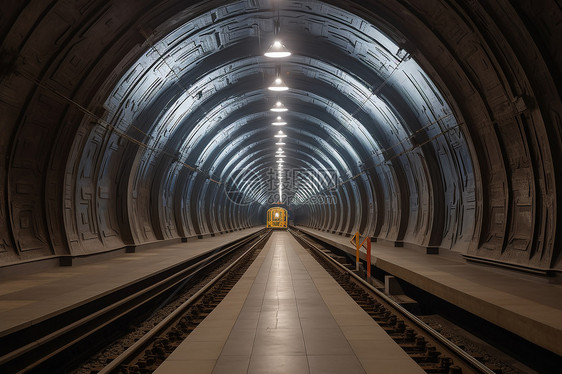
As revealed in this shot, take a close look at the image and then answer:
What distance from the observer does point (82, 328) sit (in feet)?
22.3

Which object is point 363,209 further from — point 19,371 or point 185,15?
point 19,371

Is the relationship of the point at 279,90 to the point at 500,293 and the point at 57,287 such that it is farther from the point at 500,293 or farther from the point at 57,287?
the point at 500,293

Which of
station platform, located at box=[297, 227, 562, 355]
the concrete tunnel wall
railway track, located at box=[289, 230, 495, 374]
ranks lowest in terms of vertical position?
railway track, located at box=[289, 230, 495, 374]

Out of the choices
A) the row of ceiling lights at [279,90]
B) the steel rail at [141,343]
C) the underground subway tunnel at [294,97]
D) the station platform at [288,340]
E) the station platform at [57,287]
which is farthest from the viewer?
the row of ceiling lights at [279,90]

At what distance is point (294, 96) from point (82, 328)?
15738 mm

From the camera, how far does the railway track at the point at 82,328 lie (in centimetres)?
523

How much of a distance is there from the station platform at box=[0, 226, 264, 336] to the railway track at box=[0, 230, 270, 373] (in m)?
0.11

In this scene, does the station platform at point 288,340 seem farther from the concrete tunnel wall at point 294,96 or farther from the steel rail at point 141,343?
the concrete tunnel wall at point 294,96

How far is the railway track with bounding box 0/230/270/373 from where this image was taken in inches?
206

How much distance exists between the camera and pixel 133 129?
14195 millimetres

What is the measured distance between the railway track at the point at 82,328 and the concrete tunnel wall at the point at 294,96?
2595mm

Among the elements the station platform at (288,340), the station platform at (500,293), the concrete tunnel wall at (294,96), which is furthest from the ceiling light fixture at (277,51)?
the station platform at (288,340)

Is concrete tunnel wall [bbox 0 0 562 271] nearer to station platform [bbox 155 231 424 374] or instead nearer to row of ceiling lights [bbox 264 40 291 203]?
row of ceiling lights [bbox 264 40 291 203]

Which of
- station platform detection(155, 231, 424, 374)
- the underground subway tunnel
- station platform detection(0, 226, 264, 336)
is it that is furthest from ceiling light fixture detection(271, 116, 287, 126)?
station platform detection(155, 231, 424, 374)
